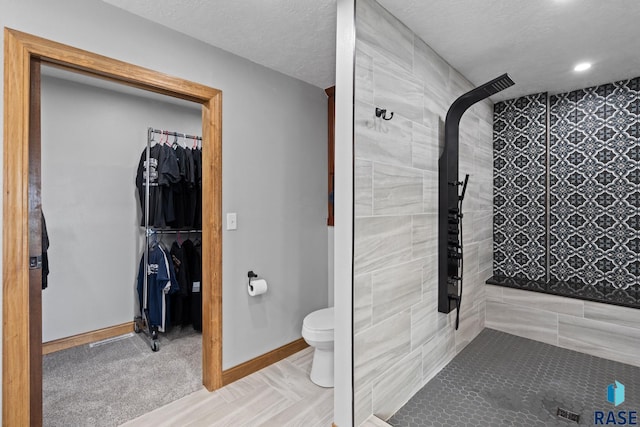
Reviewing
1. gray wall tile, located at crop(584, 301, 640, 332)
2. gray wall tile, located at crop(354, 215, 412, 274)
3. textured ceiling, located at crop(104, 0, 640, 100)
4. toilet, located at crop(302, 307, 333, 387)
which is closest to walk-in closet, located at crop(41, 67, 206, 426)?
toilet, located at crop(302, 307, 333, 387)

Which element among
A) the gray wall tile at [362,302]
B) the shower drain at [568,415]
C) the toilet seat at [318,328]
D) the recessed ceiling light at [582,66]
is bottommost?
the shower drain at [568,415]

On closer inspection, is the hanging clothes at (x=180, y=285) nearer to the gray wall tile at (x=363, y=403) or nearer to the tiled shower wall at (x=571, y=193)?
the gray wall tile at (x=363, y=403)

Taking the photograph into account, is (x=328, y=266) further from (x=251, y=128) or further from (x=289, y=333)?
(x=251, y=128)

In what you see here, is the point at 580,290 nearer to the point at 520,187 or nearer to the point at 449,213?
the point at 520,187

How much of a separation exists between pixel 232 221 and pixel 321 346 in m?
1.07

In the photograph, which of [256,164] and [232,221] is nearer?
[232,221]

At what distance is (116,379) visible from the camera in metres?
2.33

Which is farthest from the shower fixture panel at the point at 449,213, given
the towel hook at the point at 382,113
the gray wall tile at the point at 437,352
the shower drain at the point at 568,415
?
the shower drain at the point at 568,415

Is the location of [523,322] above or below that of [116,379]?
above

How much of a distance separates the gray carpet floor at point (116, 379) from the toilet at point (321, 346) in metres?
0.83

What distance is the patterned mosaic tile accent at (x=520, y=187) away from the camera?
280 cm

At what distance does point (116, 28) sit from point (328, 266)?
2300 millimetres

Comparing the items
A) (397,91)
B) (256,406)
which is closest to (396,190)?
(397,91)

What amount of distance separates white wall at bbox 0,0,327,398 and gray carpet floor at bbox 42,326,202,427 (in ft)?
1.60
